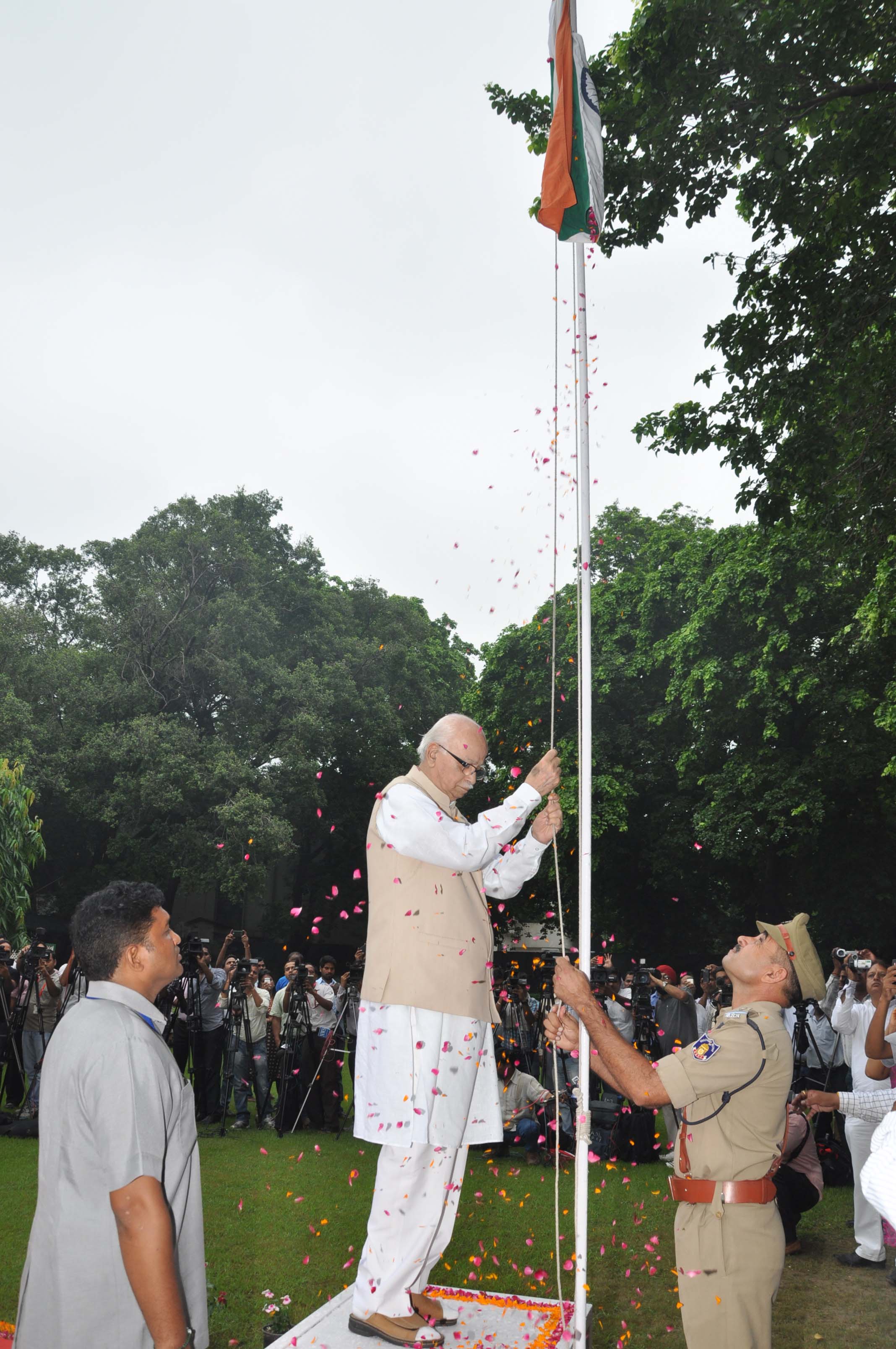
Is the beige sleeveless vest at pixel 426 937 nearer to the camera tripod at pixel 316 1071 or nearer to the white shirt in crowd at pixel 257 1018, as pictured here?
the camera tripod at pixel 316 1071

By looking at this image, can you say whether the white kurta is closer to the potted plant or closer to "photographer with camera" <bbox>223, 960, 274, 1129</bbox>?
the potted plant

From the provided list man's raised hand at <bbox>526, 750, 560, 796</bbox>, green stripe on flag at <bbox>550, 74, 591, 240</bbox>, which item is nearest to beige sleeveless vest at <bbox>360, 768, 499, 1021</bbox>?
man's raised hand at <bbox>526, 750, 560, 796</bbox>

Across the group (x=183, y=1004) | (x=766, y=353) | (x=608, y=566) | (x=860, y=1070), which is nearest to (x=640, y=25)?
Answer: (x=766, y=353)

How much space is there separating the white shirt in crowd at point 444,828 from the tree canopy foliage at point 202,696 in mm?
18271

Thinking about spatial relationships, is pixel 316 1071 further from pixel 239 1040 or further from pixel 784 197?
pixel 784 197

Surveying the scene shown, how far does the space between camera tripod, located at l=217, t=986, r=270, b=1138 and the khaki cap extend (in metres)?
9.04

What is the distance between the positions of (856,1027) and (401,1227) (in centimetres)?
560

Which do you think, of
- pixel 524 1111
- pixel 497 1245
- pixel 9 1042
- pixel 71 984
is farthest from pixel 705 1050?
pixel 9 1042

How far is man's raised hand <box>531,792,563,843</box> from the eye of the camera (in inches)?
141

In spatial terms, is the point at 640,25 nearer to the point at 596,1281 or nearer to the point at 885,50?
the point at 885,50

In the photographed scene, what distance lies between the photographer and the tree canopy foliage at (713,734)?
62.6 ft

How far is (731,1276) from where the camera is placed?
9.61ft

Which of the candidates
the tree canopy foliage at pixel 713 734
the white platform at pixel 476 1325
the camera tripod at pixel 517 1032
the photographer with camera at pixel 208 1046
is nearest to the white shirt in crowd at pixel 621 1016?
the camera tripod at pixel 517 1032

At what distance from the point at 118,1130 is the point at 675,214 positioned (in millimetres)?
8739
